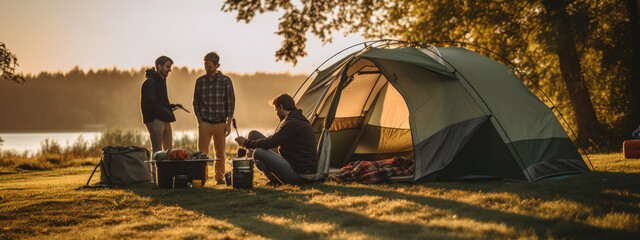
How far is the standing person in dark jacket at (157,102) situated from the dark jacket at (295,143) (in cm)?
137

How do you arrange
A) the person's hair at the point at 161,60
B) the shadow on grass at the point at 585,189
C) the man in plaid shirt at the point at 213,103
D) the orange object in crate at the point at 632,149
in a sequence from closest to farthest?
the shadow on grass at the point at 585,189, the man in plaid shirt at the point at 213,103, the person's hair at the point at 161,60, the orange object in crate at the point at 632,149

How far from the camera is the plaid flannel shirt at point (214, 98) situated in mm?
6059

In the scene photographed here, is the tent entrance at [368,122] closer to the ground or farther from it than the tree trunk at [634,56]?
closer to the ground

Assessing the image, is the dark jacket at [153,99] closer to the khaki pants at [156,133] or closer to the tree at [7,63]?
the khaki pants at [156,133]

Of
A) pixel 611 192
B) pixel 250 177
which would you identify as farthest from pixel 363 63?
pixel 611 192

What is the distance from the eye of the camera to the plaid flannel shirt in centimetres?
606

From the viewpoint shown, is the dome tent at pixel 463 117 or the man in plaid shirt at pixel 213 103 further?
the man in plaid shirt at pixel 213 103

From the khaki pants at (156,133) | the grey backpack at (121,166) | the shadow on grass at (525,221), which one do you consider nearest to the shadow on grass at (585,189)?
the shadow on grass at (525,221)

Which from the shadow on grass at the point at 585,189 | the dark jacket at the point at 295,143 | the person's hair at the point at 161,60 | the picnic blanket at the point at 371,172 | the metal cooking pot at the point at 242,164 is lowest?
the shadow on grass at the point at 585,189

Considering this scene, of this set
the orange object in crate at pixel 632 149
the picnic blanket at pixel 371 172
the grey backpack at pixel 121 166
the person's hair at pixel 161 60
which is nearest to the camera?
the picnic blanket at pixel 371 172

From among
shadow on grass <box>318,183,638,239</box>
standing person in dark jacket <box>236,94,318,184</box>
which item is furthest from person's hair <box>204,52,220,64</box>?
shadow on grass <box>318,183,638,239</box>

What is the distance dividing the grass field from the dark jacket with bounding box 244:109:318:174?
30cm

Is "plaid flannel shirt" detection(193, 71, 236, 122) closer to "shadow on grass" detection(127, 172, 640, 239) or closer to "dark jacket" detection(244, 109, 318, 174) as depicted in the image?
"dark jacket" detection(244, 109, 318, 174)

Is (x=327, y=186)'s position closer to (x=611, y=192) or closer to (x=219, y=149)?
(x=219, y=149)
